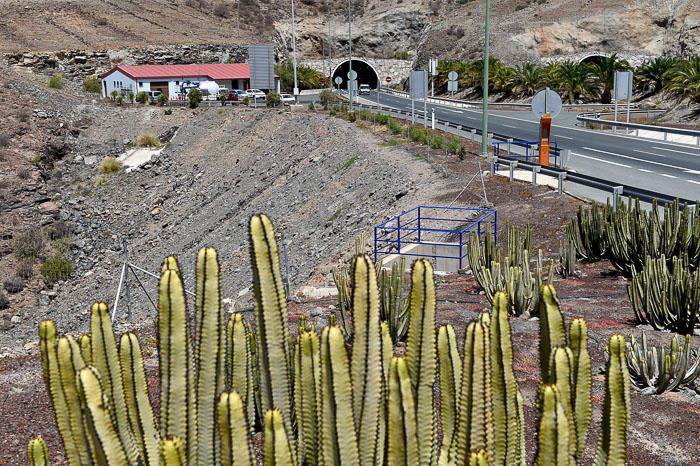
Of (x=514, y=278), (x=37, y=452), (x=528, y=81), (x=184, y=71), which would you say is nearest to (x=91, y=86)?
(x=184, y=71)

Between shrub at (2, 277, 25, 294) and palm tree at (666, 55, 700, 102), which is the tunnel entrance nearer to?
palm tree at (666, 55, 700, 102)

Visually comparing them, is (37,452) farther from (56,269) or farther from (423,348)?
(56,269)

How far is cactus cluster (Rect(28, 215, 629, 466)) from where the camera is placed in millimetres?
4043

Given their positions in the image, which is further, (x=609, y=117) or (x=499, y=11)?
(x=499, y=11)

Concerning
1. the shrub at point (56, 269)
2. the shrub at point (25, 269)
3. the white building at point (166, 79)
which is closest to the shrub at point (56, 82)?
the white building at point (166, 79)

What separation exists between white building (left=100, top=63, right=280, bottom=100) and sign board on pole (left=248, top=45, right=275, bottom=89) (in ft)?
23.2

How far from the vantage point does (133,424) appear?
473cm

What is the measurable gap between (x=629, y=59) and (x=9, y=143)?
51069 mm

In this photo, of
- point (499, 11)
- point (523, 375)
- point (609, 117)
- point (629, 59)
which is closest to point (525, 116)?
point (609, 117)

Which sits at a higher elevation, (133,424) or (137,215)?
(133,424)

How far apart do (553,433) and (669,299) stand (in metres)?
6.86

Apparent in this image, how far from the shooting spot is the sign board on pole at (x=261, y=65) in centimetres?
5753

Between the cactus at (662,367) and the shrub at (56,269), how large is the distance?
904 inches

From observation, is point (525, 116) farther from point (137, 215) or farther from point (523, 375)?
point (523, 375)
